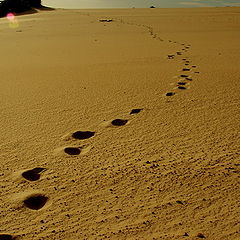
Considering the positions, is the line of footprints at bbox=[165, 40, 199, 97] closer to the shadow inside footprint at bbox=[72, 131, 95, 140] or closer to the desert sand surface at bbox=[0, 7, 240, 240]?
the desert sand surface at bbox=[0, 7, 240, 240]

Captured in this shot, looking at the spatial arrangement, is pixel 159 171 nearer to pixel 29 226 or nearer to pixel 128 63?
pixel 29 226

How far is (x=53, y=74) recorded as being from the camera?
11.3 ft

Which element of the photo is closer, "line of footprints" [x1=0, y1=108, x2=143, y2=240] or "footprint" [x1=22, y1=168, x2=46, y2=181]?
"line of footprints" [x1=0, y1=108, x2=143, y2=240]

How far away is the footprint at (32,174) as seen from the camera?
1.50 m

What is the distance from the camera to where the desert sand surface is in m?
1.23

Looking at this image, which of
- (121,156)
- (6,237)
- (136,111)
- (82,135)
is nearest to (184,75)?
(136,111)

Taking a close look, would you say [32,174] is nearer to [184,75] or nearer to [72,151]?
[72,151]

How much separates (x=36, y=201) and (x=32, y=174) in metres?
0.20

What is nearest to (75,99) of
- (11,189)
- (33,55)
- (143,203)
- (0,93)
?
(0,93)

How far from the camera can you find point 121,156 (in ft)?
5.47

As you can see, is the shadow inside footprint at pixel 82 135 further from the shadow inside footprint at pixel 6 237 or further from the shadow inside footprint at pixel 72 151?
the shadow inside footprint at pixel 6 237

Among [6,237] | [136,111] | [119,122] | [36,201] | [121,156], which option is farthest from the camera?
[136,111]

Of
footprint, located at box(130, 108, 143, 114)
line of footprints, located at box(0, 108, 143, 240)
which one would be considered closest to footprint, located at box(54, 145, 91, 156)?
line of footprints, located at box(0, 108, 143, 240)

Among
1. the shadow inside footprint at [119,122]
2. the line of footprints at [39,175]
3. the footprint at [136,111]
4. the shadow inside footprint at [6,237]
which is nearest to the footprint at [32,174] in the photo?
the line of footprints at [39,175]
